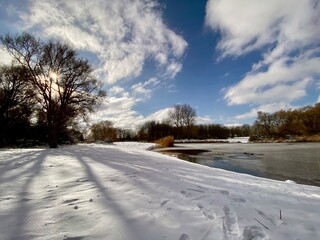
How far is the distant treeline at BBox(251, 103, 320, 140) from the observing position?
5764cm

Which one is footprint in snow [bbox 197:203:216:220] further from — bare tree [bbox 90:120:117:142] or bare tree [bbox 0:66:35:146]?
bare tree [bbox 90:120:117:142]

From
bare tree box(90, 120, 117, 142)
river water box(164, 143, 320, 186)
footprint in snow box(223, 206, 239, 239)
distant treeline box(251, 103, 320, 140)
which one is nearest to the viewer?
footprint in snow box(223, 206, 239, 239)

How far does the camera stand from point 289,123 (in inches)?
2557

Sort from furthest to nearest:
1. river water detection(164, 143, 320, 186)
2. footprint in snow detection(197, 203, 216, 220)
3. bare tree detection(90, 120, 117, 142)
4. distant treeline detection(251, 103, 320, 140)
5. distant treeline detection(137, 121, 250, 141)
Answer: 1. distant treeline detection(137, 121, 250, 141)
2. distant treeline detection(251, 103, 320, 140)
3. bare tree detection(90, 120, 117, 142)
4. river water detection(164, 143, 320, 186)
5. footprint in snow detection(197, 203, 216, 220)

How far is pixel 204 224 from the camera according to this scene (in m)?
2.55

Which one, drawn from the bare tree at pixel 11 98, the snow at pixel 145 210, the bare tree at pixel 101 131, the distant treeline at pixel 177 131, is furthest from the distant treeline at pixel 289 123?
the snow at pixel 145 210

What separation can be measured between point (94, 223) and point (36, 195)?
61.3 inches

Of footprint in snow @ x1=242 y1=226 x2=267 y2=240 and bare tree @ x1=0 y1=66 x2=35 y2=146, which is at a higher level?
bare tree @ x1=0 y1=66 x2=35 y2=146

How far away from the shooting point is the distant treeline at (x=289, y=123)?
5764 cm

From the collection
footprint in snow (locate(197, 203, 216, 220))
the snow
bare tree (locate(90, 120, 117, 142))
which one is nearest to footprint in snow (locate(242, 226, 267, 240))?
the snow

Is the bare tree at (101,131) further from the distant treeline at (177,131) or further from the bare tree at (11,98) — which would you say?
the bare tree at (11,98)

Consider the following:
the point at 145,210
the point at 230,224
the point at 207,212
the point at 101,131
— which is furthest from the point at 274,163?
the point at 101,131

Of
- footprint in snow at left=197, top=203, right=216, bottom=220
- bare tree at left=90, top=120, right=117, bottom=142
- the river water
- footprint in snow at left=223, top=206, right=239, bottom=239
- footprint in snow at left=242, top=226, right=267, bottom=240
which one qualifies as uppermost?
bare tree at left=90, top=120, right=117, bottom=142

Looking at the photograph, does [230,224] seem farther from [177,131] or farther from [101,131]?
[177,131]
